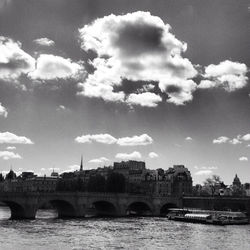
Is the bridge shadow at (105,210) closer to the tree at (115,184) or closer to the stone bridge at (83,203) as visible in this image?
the stone bridge at (83,203)

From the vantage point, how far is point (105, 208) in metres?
126

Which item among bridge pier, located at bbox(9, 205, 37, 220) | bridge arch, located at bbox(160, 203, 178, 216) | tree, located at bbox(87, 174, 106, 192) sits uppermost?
tree, located at bbox(87, 174, 106, 192)

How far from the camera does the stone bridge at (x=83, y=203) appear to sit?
99000 mm

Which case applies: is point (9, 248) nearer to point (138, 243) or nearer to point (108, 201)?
point (138, 243)

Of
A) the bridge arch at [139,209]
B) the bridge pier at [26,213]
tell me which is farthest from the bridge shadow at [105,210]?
the bridge pier at [26,213]

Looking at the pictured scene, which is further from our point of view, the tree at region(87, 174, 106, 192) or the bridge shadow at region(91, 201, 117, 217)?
the tree at region(87, 174, 106, 192)

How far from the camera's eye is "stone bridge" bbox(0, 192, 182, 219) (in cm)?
9900

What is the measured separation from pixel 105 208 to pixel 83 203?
53.7 ft

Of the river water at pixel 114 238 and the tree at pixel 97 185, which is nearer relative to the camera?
the river water at pixel 114 238

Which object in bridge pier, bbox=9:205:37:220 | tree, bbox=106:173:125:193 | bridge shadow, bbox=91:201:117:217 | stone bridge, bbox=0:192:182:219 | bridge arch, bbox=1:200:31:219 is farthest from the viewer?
tree, bbox=106:173:125:193

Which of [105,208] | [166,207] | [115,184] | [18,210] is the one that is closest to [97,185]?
[115,184]

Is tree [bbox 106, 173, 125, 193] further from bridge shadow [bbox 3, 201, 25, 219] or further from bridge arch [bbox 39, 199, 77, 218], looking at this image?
bridge shadow [bbox 3, 201, 25, 219]

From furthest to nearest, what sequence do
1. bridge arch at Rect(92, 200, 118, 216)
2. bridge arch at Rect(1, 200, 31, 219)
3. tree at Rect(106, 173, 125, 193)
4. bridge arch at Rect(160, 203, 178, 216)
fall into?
tree at Rect(106, 173, 125, 193) → bridge arch at Rect(160, 203, 178, 216) → bridge arch at Rect(92, 200, 118, 216) → bridge arch at Rect(1, 200, 31, 219)

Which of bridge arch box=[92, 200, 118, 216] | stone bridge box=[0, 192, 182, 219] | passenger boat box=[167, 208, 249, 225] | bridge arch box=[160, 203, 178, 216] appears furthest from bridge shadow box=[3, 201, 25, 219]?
bridge arch box=[160, 203, 178, 216]
